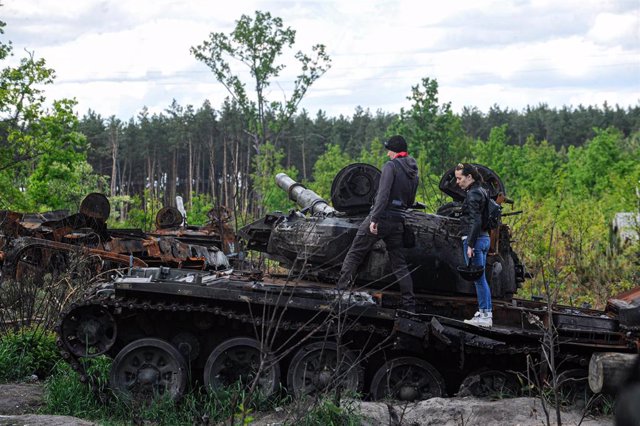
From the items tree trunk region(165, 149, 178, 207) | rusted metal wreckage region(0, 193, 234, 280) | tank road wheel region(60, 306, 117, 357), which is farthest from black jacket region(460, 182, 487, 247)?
tree trunk region(165, 149, 178, 207)

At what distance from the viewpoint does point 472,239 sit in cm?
925

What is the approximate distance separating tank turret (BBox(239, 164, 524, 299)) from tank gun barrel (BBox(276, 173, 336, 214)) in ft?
0.07

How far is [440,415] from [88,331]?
3.89 m

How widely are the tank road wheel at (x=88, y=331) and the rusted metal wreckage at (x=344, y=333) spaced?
0.04 feet

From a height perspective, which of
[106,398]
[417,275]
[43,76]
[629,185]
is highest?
[43,76]

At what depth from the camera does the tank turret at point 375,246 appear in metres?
9.73

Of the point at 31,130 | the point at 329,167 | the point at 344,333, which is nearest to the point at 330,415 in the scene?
the point at 344,333

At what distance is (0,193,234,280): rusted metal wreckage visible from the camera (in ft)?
53.8

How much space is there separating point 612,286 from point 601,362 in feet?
38.6

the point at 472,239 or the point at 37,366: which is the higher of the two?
the point at 472,239

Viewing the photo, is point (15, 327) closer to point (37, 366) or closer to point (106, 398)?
point (37, 366)

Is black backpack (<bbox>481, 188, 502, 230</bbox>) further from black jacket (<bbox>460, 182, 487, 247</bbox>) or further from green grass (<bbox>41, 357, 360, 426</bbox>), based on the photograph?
green grass (<bbox>41, 357, 360, 426</bbox>)

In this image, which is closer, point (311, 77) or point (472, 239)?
point (472, 239)

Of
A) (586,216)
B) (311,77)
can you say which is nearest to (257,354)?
(586,216)
